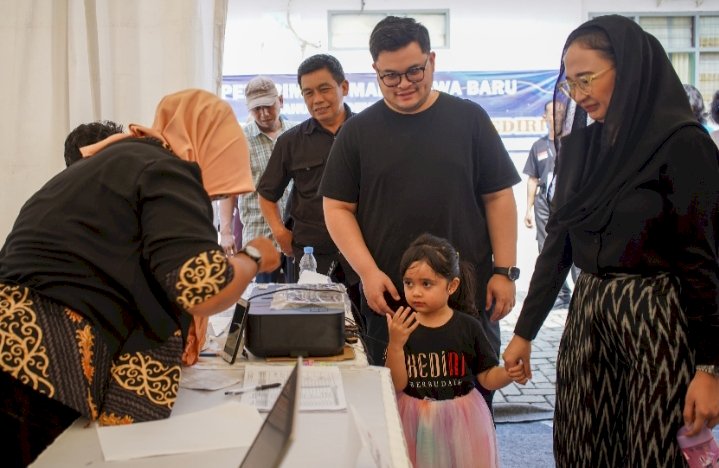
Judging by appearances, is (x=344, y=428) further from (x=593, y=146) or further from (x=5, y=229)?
(x=5, y=229)

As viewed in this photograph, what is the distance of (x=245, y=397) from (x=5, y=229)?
1.56m

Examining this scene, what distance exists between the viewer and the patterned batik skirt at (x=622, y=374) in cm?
149

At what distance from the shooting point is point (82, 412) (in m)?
1.31

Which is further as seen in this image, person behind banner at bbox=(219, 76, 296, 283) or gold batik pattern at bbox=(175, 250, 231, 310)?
person behind banner at bbox=(219, 76, 296, 283)

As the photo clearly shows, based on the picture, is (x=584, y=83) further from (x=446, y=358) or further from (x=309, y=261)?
(x=309, y=261)

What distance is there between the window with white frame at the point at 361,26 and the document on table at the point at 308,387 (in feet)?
21.4

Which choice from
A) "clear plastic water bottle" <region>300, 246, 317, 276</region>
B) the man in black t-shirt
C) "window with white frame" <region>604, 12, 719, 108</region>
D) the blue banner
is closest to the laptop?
the man in black t-shirt

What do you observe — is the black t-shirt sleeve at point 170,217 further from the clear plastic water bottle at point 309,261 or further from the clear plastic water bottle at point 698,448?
the clear plastic water bottle at point 309,261

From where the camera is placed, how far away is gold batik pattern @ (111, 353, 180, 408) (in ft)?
4.43

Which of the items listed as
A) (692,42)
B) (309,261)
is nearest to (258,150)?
(309,261)

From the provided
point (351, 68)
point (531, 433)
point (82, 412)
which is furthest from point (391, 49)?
point (351, 68)

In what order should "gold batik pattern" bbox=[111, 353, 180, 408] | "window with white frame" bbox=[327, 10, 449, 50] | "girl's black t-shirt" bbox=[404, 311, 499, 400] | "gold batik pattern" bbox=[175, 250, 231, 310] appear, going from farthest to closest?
1. "window with white frame" bbox=[327, 10, 449, 50]
2. "girl's black t-shirt" bbox=[404, 311, 499, 400]
3. "gold batik pattern" bbox=[111, 353, 180, 408]
4. "gold batik pattern" bbox=[175, 250, 231, 310]

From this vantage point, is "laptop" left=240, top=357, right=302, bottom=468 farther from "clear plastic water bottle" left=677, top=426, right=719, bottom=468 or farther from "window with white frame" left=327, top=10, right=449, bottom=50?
"window with white frame" left=327, top=10, right=449, bottom=50

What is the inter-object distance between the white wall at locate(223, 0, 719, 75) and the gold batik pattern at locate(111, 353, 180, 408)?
6.66 m
